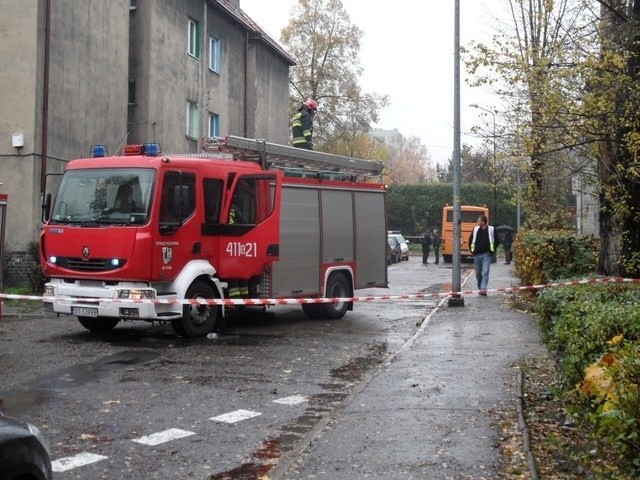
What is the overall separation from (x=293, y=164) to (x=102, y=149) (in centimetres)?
340

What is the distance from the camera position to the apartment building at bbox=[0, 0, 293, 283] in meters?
20.3

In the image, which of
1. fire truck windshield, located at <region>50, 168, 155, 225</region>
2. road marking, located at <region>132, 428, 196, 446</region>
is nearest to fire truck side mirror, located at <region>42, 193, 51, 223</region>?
fire truck windshield, located at <region>50, 168, 155, 225</region>

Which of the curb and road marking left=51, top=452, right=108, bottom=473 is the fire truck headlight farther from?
road marking left=51, top=452, right=108, bottom=473

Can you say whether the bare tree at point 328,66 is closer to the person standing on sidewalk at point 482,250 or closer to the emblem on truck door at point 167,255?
the person standing on sidewalk at point 482,250

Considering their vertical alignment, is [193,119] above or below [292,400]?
above

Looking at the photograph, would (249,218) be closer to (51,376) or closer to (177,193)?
(177,193)

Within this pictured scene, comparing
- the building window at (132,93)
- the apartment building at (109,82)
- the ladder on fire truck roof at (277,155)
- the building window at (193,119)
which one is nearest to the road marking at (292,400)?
the ladder on fire truck roof at (277,155)

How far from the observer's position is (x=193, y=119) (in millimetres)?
28953

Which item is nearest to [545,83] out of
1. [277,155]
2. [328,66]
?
[277,155]

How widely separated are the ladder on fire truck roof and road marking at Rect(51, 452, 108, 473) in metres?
7.87

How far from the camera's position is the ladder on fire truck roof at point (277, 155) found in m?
13.9

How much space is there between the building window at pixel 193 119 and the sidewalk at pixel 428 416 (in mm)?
17440

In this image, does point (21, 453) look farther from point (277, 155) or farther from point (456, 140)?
point (456, 140)

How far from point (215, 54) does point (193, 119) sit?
3.40m
